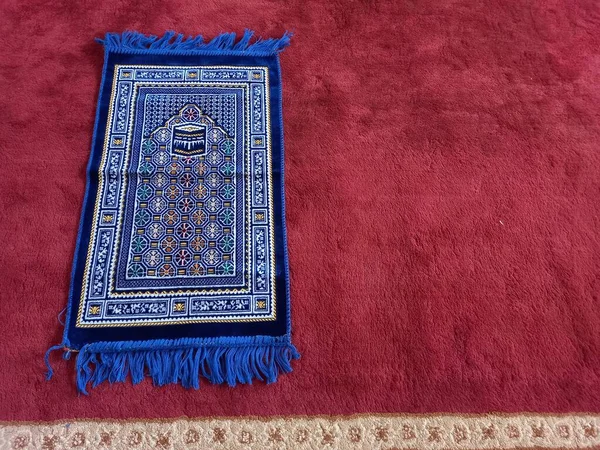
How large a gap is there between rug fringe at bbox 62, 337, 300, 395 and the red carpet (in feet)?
0.10

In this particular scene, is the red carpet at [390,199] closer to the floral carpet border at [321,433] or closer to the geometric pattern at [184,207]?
the floral carpet border at [321,433]

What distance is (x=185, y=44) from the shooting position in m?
1.32

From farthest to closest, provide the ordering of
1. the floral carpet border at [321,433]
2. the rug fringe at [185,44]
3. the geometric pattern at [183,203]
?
the rug fringe at [185,44] → the geometric pattern at [183,203] → the floral carpet border at [321,433]

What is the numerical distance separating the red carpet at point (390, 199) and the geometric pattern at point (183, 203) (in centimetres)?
7

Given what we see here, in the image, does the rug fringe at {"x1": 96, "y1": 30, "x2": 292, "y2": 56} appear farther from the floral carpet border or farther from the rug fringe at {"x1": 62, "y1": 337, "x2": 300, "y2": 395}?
Result: the floral carpet border

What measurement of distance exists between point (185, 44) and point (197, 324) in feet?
2.66

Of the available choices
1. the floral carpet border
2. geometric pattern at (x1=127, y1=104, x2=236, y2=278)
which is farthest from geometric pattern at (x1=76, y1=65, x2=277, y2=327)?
the floral carpet border

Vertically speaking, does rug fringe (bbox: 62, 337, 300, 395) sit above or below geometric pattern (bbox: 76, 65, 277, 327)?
below

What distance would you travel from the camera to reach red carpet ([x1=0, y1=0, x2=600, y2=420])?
0.97 metres

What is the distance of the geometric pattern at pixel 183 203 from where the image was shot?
1.02 metres

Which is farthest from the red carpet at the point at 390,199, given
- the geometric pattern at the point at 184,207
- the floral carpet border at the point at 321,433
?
the geometric pattern at the point at 184,207

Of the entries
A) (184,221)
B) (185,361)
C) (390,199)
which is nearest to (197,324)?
(185,361)

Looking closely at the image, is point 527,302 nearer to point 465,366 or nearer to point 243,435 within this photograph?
point 465,366

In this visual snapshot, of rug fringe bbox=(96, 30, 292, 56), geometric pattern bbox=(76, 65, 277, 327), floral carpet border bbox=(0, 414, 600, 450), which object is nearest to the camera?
floral carpet border bbox=(0, 414, 600, 450)
